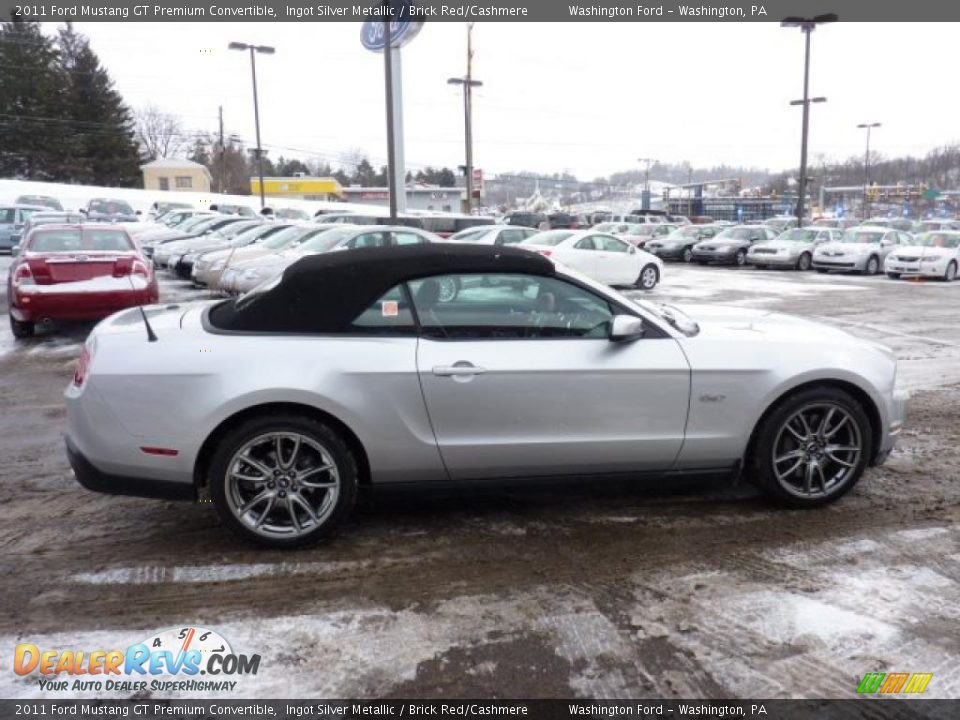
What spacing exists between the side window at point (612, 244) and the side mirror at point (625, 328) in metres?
14.8

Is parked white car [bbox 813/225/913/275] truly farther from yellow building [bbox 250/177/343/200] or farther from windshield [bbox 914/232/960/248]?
yellow building [bbox 250/177/343/200]

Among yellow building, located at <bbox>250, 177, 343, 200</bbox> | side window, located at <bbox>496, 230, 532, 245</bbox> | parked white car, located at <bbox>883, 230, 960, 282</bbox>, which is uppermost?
yellow building, located at <bbox>250, 177, 343, 200</bbox>

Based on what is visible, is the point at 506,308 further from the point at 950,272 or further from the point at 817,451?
the point at 950,272

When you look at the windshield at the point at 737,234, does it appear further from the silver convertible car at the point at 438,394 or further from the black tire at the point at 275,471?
the black tire at the point at 275,471

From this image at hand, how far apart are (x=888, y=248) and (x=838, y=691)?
24382mm

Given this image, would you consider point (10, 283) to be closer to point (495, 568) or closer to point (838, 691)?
point (495, 568)

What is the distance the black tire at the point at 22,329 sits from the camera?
412 inches

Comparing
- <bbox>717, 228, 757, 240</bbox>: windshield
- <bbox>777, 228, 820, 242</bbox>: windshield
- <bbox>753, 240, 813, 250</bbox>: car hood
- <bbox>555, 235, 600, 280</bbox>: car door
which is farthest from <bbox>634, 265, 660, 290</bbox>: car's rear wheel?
<bbox>717, 228, 757, 240</bbox>: windshield

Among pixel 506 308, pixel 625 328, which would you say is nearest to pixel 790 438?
pixel 625 328

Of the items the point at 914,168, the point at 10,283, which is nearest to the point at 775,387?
the point at 10,283

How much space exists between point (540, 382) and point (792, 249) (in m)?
23.9

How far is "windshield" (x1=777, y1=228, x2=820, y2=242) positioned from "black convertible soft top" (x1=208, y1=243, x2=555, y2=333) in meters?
24.8

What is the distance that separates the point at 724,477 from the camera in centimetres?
433

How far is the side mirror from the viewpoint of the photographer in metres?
4.04
